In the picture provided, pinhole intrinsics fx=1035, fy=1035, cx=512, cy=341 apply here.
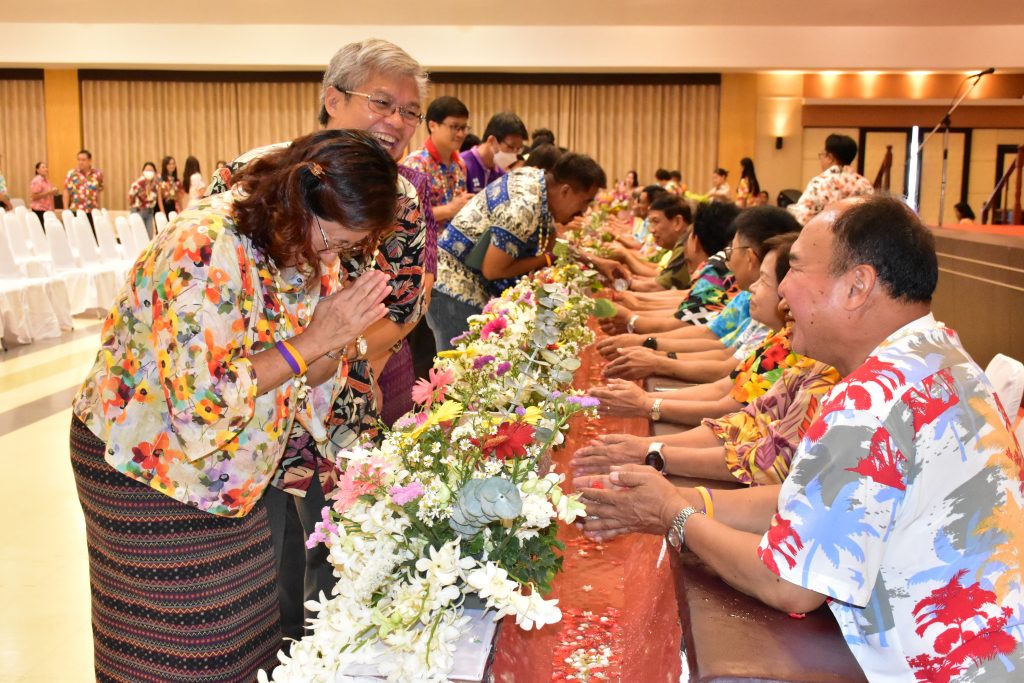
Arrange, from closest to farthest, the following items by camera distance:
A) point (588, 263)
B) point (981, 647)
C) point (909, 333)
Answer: point (981, 647) → point (909, 333) → point (588, 263)

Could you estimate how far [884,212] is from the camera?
60.3 inches

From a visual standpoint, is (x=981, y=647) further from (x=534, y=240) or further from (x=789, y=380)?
(x=534, y=240)

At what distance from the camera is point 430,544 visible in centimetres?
134

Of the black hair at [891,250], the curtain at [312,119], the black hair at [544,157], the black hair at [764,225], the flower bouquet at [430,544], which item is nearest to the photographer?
the flower bouquet at [430,544]

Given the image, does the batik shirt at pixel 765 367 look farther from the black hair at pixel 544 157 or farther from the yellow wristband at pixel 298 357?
the black hair at pixel 544 157

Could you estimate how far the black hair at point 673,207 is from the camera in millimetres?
5953

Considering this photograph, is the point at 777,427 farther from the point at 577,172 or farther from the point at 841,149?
the point at 841,149

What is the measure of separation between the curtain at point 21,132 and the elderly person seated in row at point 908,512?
61.3 ft

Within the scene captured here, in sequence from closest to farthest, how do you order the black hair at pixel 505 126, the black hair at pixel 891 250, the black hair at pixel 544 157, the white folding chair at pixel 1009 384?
the black hair at pixel 891 250, the white folding chair at pixel 1009 384, the black hair at pixel 544 157, the black hair at pixel 505 126

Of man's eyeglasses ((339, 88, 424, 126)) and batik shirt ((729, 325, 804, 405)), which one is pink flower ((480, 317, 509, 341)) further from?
batik shirt ((729, 325, 804, 405))

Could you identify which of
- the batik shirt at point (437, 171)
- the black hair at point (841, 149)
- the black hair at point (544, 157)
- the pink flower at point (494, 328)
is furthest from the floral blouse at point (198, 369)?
the black hair at point (841, 149)

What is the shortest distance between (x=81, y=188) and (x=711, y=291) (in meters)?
12.7

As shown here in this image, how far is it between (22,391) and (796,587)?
6288 millimetres

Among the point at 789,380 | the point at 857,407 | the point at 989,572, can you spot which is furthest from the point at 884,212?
the point at 789,380
